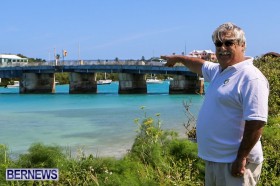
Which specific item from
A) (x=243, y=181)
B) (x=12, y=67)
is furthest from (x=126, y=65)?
(x=243, y=181)

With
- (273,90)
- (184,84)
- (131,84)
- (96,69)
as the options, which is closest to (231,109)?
(273,90)

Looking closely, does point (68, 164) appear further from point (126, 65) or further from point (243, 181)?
point (126, 65)

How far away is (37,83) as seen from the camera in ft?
228

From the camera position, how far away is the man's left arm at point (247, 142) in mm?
2660

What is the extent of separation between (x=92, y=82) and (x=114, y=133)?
165 feet

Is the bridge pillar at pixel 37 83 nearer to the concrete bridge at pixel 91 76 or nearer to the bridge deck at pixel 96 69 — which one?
the concrete bridge at pixel 91 76

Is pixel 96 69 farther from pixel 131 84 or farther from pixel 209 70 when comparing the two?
pixel 209 70

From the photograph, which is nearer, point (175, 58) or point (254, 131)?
point (254, 131)

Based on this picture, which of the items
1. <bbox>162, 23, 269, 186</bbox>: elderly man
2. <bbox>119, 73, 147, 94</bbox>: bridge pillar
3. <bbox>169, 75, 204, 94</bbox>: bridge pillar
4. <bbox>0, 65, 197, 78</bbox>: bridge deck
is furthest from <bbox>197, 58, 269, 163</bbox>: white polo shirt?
<bbox>119, 73, 147, 94</bbox>: bridge pillar

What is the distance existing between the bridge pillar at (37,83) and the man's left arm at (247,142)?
219 ft

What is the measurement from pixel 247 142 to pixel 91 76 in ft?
215

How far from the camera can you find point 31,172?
151 inches

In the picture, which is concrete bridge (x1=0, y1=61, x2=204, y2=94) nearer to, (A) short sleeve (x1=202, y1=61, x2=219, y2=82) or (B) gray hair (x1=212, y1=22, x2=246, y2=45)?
A: (A) short sleeve (x1=202, y1=61, x2=219, y2=82)

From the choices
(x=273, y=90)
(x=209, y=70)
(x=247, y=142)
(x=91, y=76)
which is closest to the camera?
(x=247, y=142)
